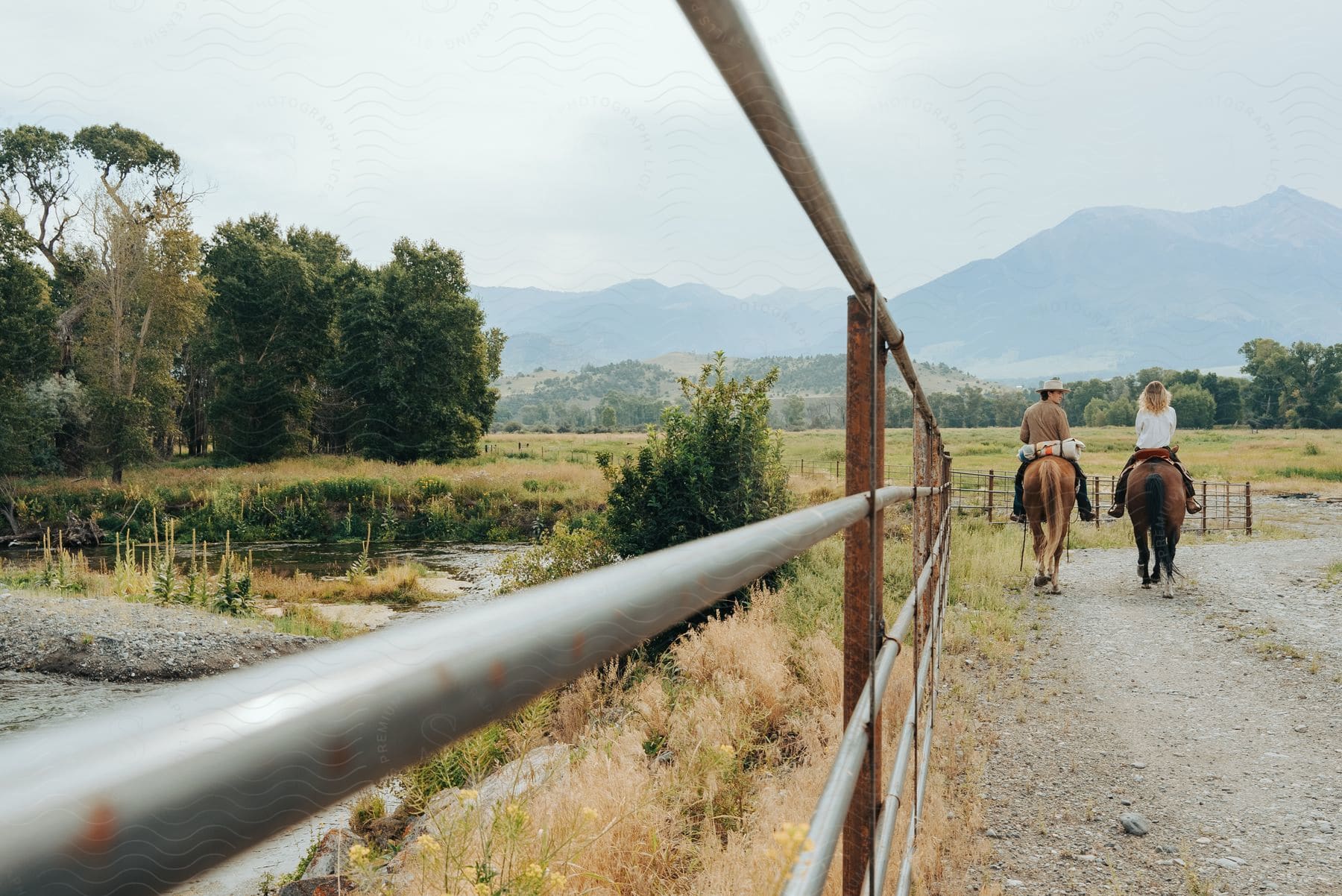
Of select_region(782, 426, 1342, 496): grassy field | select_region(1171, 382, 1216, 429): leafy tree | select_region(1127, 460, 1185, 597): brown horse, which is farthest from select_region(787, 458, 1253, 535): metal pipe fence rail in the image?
select_region(1171, 382, 1216, 429): leafy tree

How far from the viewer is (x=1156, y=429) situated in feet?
29.4

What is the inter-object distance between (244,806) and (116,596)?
2150 cm

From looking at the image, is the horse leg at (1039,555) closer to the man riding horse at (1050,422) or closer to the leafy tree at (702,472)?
the man riding horse at (1050,422)

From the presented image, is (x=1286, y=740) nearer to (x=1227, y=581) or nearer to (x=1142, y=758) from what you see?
(x=1142, y=758)

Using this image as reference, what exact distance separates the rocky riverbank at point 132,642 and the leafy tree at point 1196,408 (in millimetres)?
88522

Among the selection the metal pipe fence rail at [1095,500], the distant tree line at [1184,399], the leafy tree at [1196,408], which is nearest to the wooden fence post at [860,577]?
the metal pipe fence rail at [1095,500]

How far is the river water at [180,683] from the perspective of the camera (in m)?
0.30

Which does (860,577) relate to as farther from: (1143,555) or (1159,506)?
(1143,555)

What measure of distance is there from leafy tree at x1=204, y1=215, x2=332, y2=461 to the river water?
7.22m

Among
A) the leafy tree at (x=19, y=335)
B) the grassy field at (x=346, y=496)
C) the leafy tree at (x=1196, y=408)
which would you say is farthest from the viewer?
the leafy tree at (x=1196, y=408)

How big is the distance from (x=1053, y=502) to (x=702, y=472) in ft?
13.6

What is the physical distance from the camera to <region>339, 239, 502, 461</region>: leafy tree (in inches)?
1248

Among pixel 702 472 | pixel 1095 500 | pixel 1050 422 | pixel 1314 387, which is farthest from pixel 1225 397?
pixel 702 472

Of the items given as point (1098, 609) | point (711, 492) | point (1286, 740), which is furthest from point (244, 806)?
point (711, 492)
